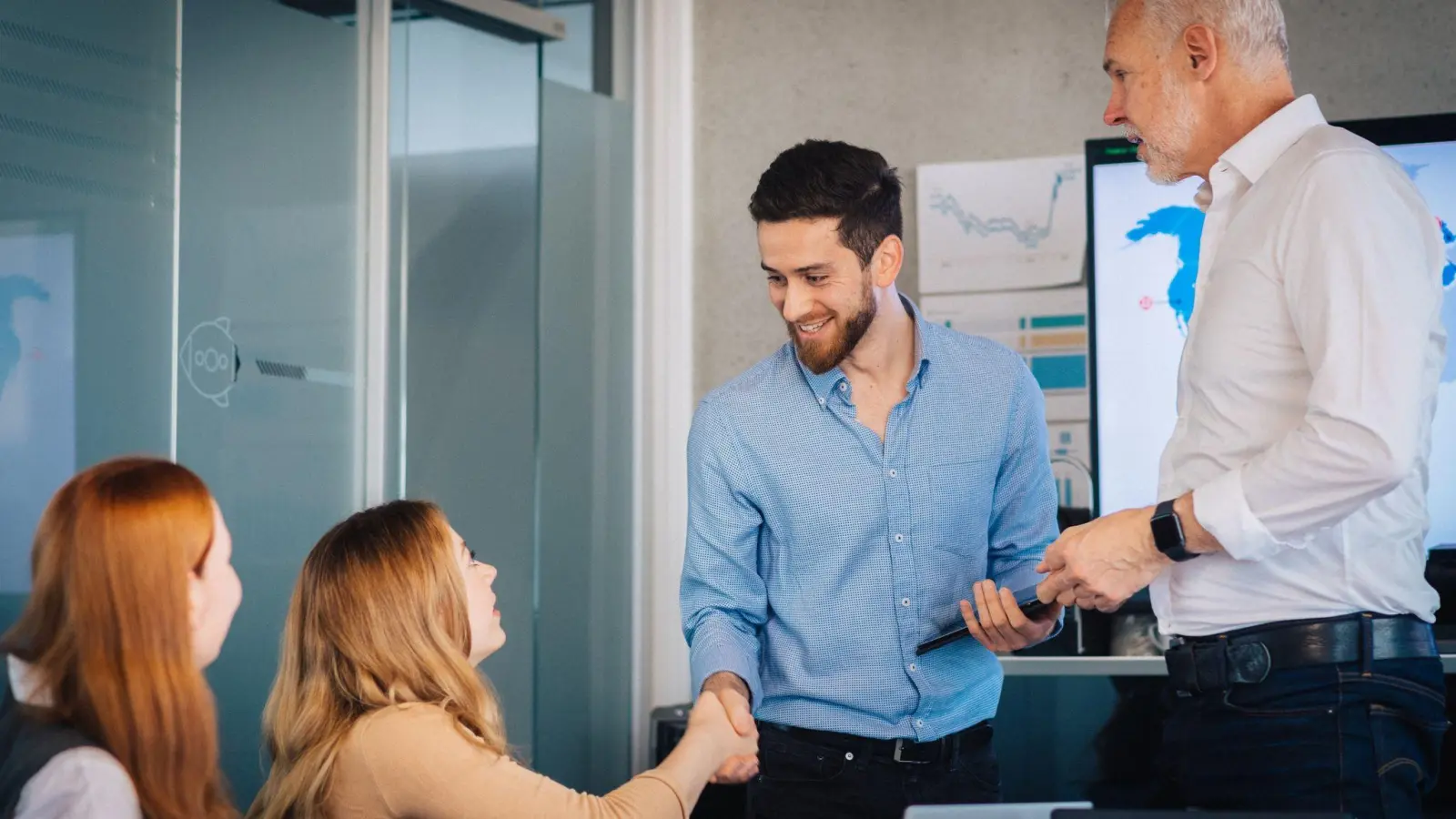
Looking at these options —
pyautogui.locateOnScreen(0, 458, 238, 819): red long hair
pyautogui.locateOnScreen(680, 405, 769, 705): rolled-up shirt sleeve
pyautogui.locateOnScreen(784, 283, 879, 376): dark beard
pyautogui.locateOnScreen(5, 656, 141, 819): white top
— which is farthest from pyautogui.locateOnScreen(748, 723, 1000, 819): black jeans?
pyautogui.locateOnScreen(5, 656, 141, 819): white top

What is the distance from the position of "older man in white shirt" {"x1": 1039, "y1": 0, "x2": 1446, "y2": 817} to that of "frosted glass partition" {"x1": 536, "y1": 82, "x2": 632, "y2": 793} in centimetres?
228

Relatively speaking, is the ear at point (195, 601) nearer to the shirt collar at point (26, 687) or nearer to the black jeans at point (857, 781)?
the shirt collar at point (26, 687)

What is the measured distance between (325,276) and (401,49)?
1.99 feet

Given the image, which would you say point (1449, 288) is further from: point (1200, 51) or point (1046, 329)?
point (1200, 51)

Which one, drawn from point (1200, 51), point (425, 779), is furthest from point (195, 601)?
point (1200, 51)

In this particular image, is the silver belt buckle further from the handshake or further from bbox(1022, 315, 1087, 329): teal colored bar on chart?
bbox(1022, 315, 1087, 329): teal colored bar on chart

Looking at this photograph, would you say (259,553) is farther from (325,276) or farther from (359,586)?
(359,586)

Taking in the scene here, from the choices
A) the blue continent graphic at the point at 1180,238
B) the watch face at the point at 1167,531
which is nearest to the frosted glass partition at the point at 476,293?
the blue continent graphic at the point at 1180,238

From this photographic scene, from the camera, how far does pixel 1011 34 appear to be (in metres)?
4.00

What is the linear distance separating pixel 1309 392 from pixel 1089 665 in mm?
1925

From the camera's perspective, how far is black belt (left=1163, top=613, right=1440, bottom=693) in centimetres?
156

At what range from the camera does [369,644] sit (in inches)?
72.8

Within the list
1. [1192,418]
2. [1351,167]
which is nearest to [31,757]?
[1192,418]

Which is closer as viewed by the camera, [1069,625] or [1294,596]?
[1294,596]
